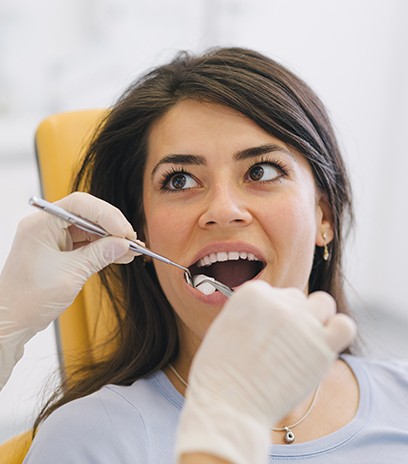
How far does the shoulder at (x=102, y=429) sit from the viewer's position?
1188mm

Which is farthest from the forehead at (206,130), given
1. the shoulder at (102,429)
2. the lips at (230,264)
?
the shoulder at (102,429)

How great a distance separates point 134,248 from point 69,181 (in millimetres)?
518

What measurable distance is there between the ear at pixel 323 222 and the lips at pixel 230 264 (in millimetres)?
153

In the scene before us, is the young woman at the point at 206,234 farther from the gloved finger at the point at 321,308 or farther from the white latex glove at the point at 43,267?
the gloved finger at the point at 321,308

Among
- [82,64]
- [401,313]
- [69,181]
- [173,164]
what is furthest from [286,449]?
[401,313]

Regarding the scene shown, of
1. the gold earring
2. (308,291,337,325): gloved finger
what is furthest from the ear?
(308,291,337,325): gloved finger

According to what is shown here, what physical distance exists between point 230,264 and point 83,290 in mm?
412

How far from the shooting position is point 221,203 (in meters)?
1.28

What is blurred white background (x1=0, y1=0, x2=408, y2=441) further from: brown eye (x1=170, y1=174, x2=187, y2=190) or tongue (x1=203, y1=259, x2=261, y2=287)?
brown eye (x1=170, y1=174, x2=187, y2=190)

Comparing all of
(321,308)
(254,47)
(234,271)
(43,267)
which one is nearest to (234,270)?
(234,271)

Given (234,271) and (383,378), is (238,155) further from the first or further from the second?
(383,378)

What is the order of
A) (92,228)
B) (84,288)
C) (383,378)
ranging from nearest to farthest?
(92,228)
(383,378)
(84,288)

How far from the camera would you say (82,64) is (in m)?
2.74

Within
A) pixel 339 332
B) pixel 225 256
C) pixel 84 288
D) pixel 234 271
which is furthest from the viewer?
pixel 84 288
